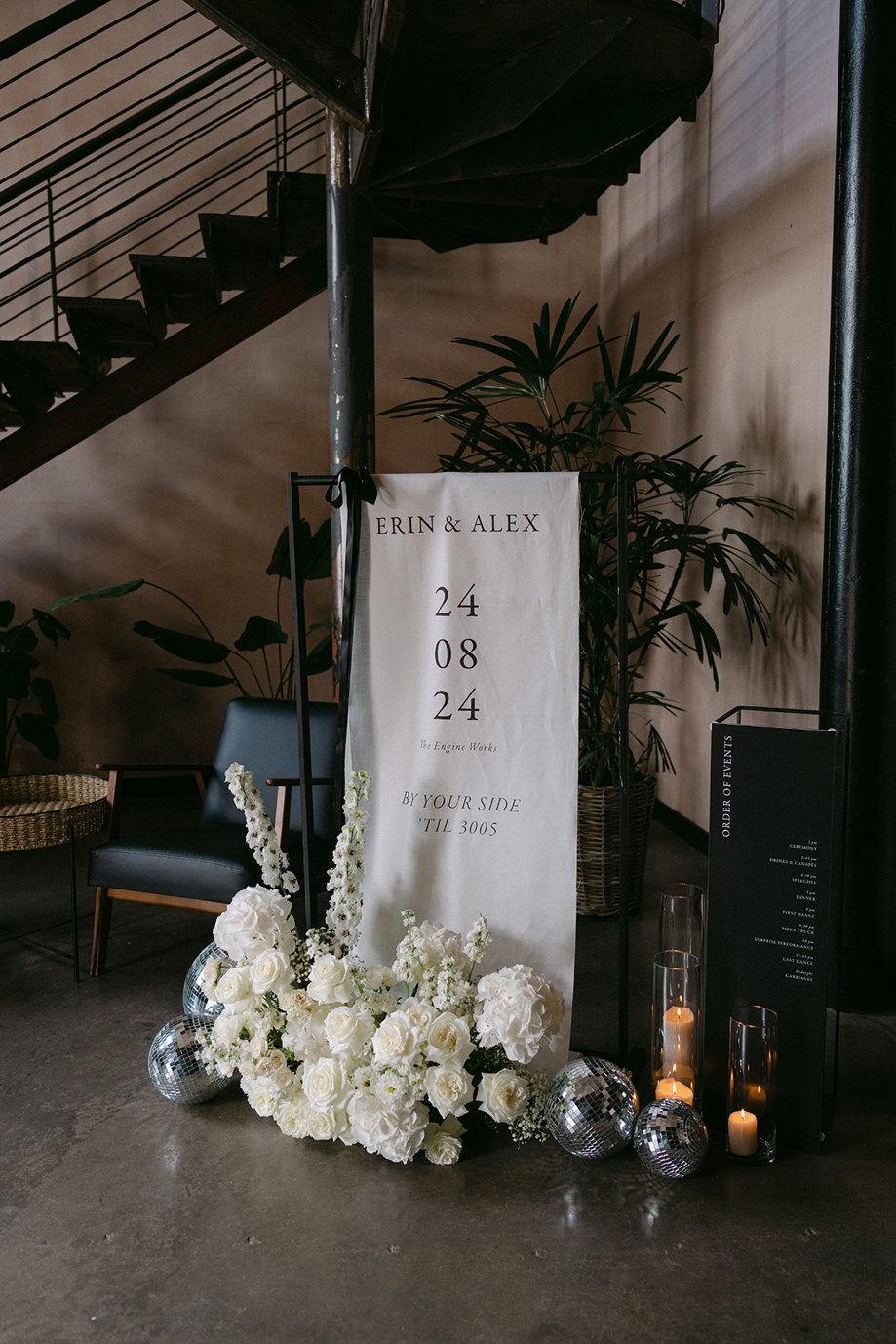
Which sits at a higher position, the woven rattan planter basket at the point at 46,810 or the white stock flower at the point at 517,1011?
the woven rattan planter basket at the point at 46,810

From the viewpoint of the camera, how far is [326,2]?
327 centimetres

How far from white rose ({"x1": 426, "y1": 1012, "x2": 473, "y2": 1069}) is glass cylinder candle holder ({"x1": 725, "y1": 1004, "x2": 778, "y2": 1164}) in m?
0.58

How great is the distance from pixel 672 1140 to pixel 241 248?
13.6ft

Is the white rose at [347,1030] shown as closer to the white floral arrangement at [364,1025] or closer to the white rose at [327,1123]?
the white floral arrangement at [364,1025]

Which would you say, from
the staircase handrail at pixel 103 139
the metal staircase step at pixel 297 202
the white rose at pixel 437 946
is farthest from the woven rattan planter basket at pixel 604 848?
the staircase handrail at pixel 103 139

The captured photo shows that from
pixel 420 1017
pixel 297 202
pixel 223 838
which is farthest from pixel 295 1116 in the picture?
pixel 297 202

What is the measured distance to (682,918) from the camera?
2.34 m

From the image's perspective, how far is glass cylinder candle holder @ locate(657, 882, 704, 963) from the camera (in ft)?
7.68

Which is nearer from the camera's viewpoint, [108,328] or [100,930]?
[100,930]

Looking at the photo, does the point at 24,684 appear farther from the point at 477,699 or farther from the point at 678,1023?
the point at 678,1023

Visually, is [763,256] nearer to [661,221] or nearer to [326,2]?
[661,221]

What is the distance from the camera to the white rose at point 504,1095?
2127mm

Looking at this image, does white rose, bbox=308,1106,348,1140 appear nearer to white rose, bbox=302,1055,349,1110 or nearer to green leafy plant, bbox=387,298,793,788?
white rose, bbox=302,1055,349,1110

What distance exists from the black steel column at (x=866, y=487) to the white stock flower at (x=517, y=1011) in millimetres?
1158
